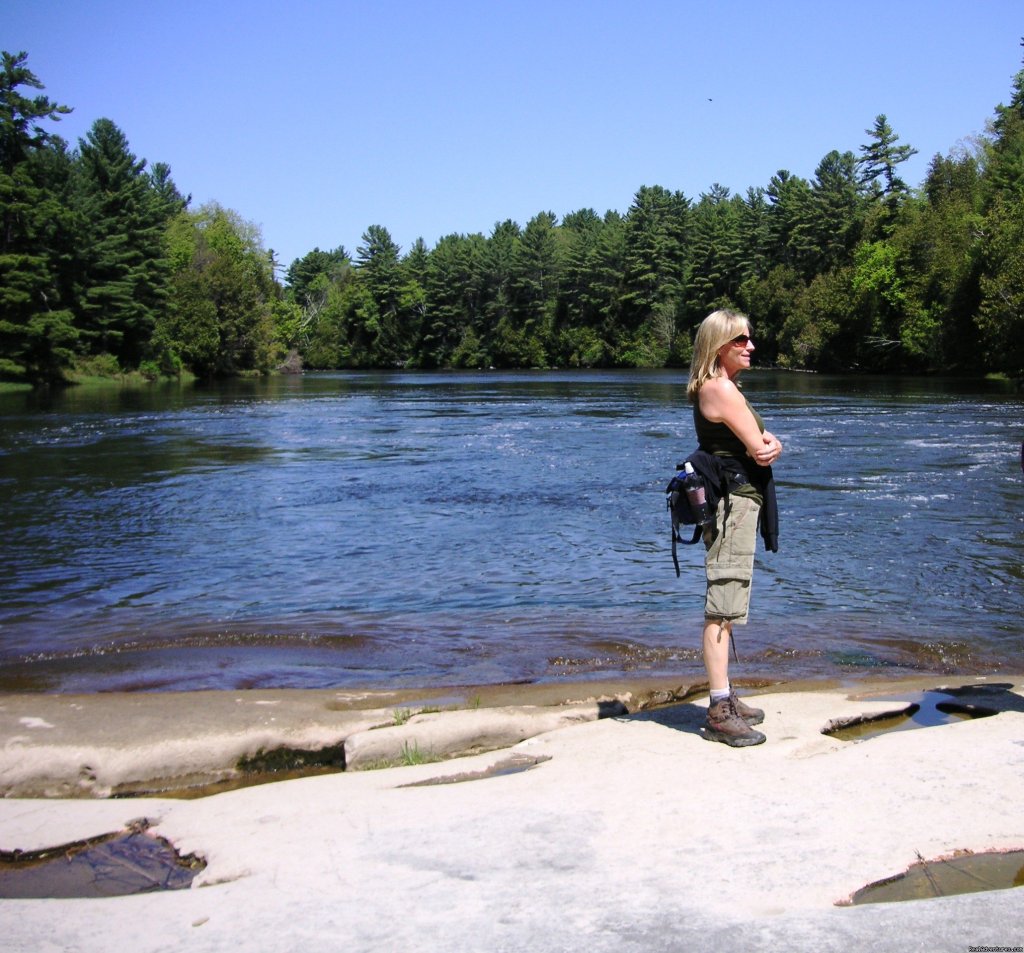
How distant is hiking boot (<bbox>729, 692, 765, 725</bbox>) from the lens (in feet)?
17.2

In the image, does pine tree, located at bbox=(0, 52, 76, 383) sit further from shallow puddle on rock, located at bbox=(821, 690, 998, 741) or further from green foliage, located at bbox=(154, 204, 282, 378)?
shallow puddle on rock, located at bbox=(821, 690, 998, 741)

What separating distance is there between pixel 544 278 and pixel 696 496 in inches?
4472

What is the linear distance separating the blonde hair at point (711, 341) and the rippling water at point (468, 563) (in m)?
2.70

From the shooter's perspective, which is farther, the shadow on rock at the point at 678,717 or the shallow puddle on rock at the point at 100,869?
the shadow on rock at the point at 678,717

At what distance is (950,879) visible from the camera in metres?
3.59

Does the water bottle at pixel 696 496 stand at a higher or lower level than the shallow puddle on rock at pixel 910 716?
higher

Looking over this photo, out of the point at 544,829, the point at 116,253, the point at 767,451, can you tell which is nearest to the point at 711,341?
the point at 767,451

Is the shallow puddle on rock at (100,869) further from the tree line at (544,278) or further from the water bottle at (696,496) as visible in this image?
the tree line at (544,278)

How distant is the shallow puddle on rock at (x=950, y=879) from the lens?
3494 mm

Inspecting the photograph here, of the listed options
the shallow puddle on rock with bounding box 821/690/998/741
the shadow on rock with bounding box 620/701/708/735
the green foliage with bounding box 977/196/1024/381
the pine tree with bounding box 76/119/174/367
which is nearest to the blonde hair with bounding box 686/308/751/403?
the shadow on rock with bounding box 620/701/708/735

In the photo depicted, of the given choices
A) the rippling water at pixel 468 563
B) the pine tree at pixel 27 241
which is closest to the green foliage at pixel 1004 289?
the rippling water at pixel 468 563

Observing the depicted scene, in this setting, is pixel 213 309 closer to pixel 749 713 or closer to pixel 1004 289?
pixel 1004 289

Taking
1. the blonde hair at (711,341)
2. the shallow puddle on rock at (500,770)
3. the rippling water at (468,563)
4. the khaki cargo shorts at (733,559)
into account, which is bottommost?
the rippling water at (468,563)

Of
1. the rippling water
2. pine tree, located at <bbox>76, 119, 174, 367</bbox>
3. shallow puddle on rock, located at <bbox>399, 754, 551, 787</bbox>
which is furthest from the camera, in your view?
pine tree, located at <bbox>76, 119, 174, 367</bbox>
